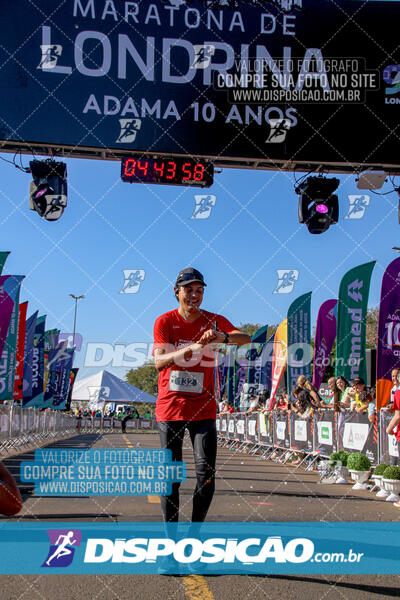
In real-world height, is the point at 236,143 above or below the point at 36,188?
above

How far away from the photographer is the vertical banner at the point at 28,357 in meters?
22.8

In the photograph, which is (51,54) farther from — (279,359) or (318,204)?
(279,359)

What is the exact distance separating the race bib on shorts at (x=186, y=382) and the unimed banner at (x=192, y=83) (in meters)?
7.68

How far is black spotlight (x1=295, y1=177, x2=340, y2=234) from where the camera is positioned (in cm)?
1279

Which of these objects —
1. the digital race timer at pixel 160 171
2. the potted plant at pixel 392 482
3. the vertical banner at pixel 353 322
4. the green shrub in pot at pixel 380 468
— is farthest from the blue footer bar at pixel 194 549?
the vertical banner at pixel 353 322

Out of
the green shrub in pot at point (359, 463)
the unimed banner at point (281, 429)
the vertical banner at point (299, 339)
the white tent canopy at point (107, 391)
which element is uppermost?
the vertical banner at point (299, 339)

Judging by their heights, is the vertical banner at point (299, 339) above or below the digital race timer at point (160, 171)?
below

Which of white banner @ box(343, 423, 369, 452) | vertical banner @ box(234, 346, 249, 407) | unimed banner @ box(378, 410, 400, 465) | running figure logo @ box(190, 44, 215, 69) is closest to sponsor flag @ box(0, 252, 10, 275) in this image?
running figure logo @ box(190, 44, 215, 69)

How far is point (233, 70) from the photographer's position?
1226cm

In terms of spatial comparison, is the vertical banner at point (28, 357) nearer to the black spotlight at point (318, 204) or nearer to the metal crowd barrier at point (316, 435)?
the metal crowd barrier at point (316, 435)

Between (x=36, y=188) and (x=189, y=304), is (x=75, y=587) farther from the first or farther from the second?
(x=36, y=188)

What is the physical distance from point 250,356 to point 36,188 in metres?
16.7

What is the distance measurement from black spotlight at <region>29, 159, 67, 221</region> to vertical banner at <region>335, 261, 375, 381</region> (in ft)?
23.6

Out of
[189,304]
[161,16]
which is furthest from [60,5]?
[189,304]
